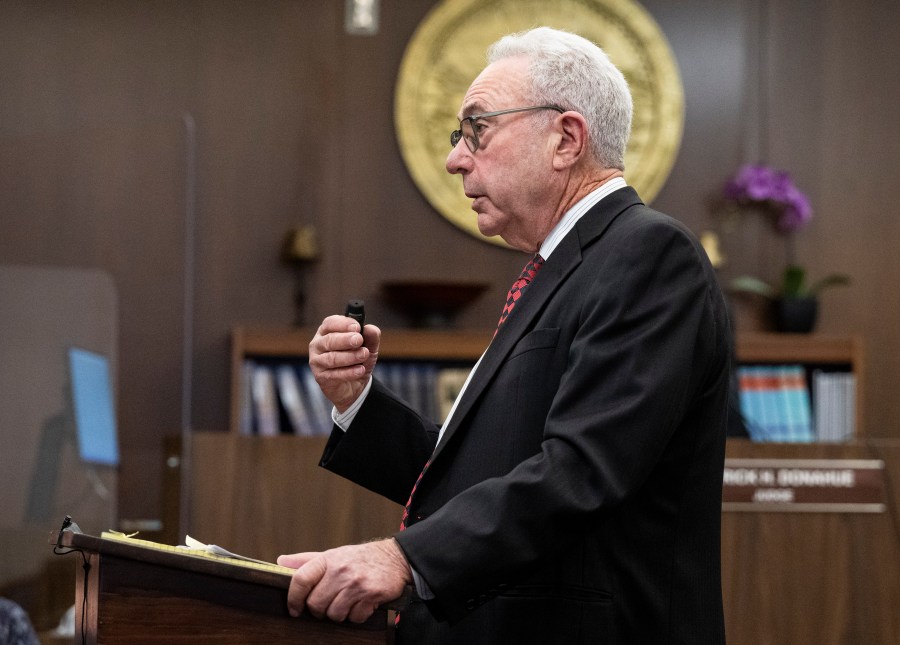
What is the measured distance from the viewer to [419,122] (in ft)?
15.8

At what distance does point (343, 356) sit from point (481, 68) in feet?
10.9

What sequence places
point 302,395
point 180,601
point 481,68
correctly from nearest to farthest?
point 180,601
point 302,395
point 481,68

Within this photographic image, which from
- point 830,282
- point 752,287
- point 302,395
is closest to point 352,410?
point 302,395

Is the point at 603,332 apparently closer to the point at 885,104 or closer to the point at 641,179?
the point at 641,179

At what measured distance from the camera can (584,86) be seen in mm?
1636

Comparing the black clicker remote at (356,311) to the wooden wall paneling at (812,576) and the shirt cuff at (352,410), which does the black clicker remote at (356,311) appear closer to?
the shirt cuff at (352,410)

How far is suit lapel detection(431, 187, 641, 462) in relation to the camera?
1.51 meters

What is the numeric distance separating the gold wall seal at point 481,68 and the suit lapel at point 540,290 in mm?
3183

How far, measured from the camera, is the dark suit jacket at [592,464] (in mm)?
1314

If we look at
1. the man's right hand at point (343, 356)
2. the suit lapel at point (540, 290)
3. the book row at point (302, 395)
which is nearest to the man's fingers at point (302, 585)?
the suit lapel at point (540, 290)

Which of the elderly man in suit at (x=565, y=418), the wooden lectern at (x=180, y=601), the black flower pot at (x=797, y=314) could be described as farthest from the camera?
the black flower pot at (x=797, y=314)

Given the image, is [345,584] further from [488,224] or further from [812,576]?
[812,576]

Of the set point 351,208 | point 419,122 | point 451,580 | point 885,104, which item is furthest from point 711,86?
point 451,580

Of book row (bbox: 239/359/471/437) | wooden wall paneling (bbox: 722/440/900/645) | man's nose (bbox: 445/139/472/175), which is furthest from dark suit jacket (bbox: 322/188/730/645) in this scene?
book row (bbox: 239/359/471/437)
